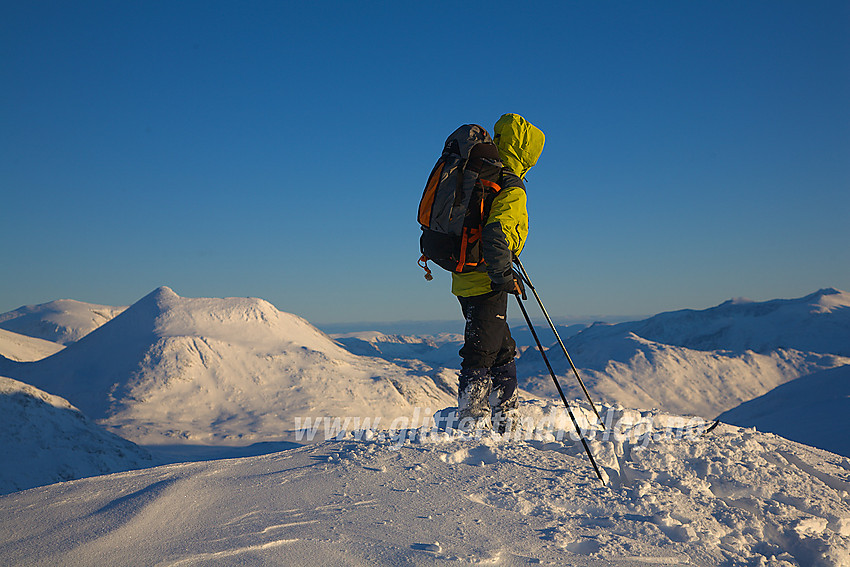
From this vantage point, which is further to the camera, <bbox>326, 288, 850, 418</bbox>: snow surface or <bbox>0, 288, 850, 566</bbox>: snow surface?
<bbox>326, 288, 850, 418</bbox>: snow surface

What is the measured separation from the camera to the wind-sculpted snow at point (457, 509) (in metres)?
2.10

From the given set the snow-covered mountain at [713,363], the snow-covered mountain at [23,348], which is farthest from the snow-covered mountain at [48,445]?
the snow-covered mountain at [713,363]

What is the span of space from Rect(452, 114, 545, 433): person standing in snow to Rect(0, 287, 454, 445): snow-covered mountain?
1132cm

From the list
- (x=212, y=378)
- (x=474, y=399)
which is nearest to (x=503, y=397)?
(x=474, y=399)

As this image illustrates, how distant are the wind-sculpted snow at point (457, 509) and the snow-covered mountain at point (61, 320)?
→ 42.3m

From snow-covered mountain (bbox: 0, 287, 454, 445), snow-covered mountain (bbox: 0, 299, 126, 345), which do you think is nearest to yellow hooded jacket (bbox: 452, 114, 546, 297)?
snow-covered mountain (bbox: 0, 287, 454, 445)

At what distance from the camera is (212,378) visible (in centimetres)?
1741

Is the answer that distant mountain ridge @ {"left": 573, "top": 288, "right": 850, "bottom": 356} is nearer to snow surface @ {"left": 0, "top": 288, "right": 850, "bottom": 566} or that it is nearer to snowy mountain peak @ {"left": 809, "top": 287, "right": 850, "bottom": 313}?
snowy mountain peak @ {"left": 809, "top": 287, "right": 850, "bottom": 313}

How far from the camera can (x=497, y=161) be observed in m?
3.79

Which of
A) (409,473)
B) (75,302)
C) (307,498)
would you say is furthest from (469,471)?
(75,302)

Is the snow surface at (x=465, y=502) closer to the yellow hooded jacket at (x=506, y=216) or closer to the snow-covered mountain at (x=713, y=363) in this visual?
the yellow hooded jacket at (x=506, y=216)

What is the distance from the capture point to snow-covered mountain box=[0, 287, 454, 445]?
15320 mm

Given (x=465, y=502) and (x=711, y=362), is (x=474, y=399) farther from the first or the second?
(x=711, y=362)

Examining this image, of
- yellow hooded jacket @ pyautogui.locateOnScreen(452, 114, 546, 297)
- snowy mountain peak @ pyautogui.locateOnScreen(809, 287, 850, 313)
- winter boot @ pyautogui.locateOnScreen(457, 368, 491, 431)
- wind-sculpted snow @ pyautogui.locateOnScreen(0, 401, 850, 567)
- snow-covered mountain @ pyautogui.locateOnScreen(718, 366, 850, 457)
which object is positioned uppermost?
snowy mountain peak @ pyautogui.locateOnScreen(809, 287, 850, 313)
